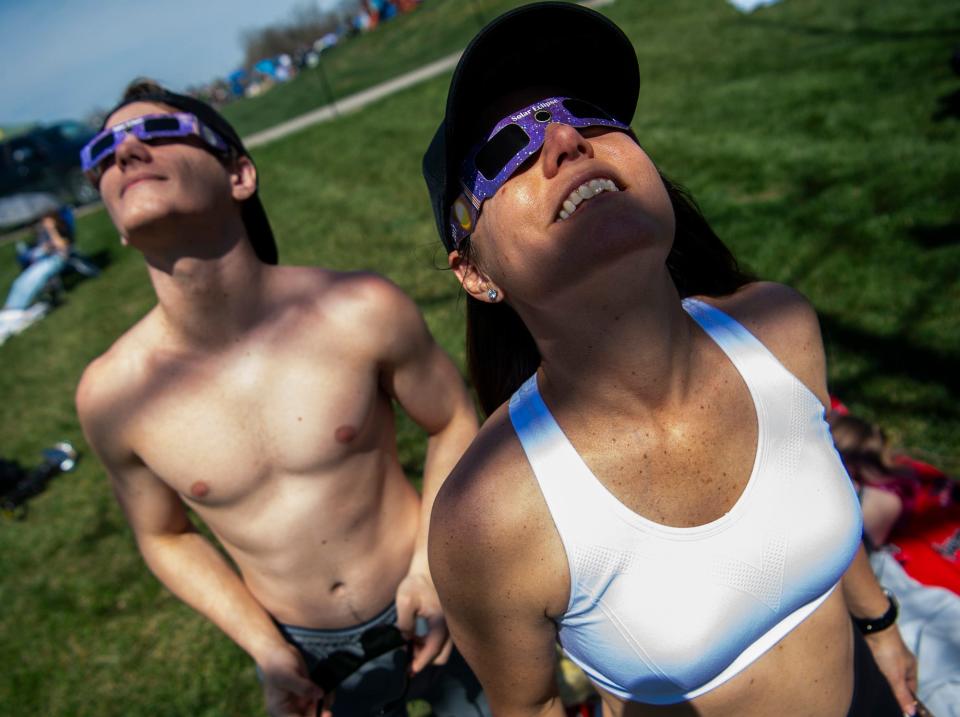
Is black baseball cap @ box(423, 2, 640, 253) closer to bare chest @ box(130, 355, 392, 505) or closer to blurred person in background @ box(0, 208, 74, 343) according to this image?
bare chest @ box(130, 355, 392, 505)

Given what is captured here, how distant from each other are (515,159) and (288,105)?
22.4m

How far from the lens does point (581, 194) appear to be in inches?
45.6

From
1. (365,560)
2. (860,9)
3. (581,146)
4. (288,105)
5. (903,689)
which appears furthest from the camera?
(288,105)

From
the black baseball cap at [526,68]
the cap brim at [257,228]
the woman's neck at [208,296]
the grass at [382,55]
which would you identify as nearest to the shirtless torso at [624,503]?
the black baseball cap at [526,68]

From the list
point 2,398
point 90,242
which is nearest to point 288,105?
point 90,242

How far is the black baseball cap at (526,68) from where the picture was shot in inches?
48.0

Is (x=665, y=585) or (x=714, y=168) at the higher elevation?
(x=665, y=585)

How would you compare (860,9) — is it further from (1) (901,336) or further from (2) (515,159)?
(2) (515,159)

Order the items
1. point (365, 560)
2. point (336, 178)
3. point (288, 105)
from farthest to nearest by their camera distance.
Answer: point (288, 105) → point (336, 178) → point (365, 560)

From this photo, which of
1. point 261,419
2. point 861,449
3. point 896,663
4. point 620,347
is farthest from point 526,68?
point 861,449

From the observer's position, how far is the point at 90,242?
12.7 metres

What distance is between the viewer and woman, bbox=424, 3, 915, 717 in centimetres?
121

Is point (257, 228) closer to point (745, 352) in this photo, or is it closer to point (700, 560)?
point (745, 352)

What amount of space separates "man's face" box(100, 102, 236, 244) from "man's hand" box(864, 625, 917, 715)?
7.19ft
